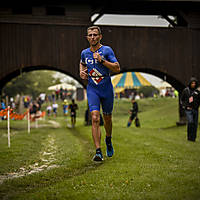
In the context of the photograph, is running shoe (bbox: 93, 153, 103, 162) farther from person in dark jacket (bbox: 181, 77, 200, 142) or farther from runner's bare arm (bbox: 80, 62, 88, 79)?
person in dark jacket (bbox: 181, 77, 200, 142)

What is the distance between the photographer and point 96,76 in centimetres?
633

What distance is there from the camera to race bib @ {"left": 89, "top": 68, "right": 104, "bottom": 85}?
20.8 feet

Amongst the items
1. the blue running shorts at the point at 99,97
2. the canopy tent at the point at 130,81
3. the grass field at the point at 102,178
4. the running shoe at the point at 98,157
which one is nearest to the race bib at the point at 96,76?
the blue running shorts at the point at 99,97

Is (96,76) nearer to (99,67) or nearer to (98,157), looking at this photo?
(99,67)

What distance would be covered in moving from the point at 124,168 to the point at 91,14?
52.5 feet

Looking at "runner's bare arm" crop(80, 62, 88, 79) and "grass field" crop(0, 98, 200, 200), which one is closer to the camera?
"grass field" crop(0, 98, 200, 200)

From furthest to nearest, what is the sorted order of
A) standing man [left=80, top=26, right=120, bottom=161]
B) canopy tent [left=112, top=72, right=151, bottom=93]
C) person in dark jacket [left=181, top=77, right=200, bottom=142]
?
canopy tent [left=112, top=72, right=151, bottom=93] < person in dark jacket [left=181, top=77, right=200, bottom=142] < standing man [left=80, top=26, right=120, bottom=161]

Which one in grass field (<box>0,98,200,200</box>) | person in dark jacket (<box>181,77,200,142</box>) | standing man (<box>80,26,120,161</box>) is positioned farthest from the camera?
person in dark jacket (<box>181,77,200,142</box>)

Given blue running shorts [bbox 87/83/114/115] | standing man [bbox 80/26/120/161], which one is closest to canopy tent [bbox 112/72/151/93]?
blue running shorts [bbox 87/83/114/115]

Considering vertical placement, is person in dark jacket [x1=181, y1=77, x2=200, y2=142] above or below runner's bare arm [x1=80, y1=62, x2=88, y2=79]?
below

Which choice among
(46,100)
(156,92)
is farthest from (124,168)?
(46,100)

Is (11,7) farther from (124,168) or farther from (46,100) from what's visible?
(46,100)

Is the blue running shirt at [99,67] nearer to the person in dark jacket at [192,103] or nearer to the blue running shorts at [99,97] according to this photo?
the blue running shorts at [99,97]

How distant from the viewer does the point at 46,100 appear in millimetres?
53656
